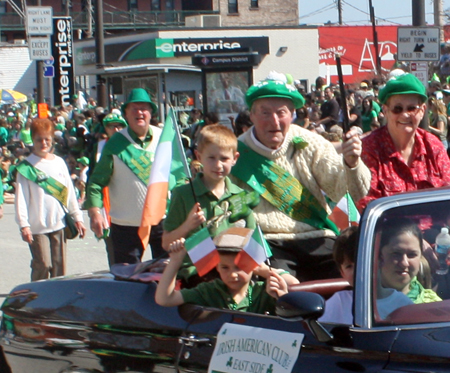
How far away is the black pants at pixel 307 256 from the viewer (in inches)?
170

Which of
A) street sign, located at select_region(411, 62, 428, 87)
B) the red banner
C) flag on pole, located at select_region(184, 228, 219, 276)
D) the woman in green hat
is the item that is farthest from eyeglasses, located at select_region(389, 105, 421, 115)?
the red banner

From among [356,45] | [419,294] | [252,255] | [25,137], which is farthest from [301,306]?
[356,45]

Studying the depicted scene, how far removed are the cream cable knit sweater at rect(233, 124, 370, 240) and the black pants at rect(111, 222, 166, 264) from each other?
177cm

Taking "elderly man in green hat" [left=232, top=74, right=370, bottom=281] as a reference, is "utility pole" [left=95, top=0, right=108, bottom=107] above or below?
above

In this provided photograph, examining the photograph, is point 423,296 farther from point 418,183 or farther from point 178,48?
point 178,48

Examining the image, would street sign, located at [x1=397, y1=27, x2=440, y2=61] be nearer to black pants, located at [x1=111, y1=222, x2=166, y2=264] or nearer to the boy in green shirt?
black pants, located at [x1=111, y1=222, x2=166, y2=264]

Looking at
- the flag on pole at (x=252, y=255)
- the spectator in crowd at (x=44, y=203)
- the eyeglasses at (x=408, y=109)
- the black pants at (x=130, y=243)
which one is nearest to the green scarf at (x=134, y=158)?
the black pants at (x=130, y=243)

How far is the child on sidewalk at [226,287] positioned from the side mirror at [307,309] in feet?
1.71

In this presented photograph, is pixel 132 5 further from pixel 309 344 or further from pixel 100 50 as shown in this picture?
→ pixel 309 344

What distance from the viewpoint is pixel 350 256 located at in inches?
130

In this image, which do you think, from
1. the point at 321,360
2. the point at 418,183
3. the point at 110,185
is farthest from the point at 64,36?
the point at 321,360

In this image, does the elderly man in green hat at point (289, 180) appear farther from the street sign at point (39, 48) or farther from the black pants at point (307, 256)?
the street sign at point (39, 48)

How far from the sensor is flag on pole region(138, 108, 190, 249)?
13.2 ft

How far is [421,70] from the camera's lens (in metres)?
11.5
